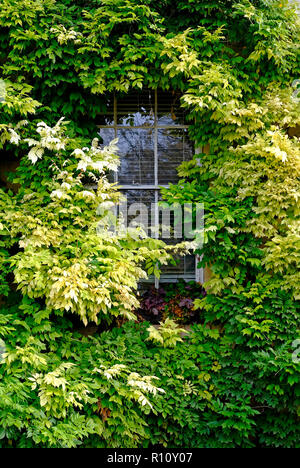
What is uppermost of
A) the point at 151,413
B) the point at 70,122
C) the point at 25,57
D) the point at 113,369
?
the point at 25,57

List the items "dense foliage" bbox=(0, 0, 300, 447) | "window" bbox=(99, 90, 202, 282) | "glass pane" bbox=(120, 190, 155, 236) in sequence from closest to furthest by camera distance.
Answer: "dense foliage" bbox=(0, 0, 300, 447)
"glass pane" bbox=(120, 190, 155, 236)
"window" bbox=(99, 90, 202, 282)

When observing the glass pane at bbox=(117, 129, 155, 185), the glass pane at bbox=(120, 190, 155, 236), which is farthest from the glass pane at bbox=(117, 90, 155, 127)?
the glass pane at bbox=(120, 190, 155, 236)

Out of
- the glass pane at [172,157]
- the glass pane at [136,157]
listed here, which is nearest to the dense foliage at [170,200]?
the glass pane at [172,157]

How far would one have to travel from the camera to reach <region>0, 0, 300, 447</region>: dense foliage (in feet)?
12.0

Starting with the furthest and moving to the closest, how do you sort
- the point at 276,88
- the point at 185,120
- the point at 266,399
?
the point at 185,120
the point at 276,88
the point at 266,399

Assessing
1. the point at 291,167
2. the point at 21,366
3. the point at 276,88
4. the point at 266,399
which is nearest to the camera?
the point at 21,366

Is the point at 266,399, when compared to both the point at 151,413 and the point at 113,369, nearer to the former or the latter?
the point at 151,413

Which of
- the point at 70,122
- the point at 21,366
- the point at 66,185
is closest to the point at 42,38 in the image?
the point at 70,122

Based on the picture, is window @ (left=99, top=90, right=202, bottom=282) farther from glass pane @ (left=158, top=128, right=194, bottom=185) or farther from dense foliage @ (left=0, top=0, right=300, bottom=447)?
dense foliage @ (left=0, top=0, right=300, bottom=447)

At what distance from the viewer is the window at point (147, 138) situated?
4898 mm

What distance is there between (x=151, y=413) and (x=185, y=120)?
132 inches

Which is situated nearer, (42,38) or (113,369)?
(113,369)

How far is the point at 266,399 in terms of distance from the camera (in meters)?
3.86

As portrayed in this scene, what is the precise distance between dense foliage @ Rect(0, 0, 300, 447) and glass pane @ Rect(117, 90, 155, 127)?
1.70ft
